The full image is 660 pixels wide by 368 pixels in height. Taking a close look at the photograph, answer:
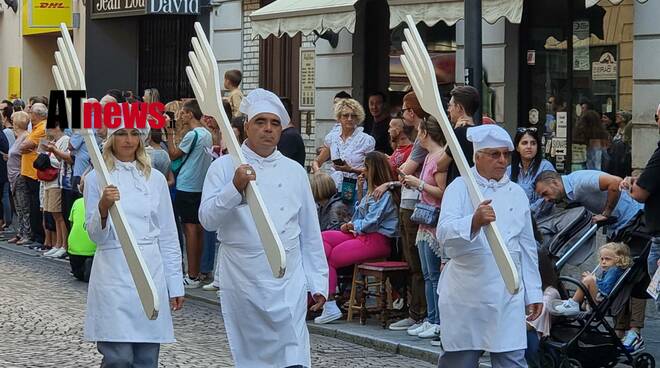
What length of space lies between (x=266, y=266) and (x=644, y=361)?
3723 mm

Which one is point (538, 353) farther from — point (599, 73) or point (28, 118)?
point (28, 118)

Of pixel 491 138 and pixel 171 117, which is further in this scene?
pixel 171 117

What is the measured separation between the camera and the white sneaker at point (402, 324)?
12008mm

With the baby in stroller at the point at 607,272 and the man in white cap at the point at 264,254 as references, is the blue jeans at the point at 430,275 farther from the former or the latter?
the man in white cap at the point at 264,254

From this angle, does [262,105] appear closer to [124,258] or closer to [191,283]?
[124,258]

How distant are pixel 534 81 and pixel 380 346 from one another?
6469mm

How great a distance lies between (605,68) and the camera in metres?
15.6

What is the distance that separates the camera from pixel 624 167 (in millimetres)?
15031

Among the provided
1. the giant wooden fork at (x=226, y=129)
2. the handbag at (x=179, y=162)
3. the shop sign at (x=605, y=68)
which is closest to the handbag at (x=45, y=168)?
the handbag at (x=179, y=162)

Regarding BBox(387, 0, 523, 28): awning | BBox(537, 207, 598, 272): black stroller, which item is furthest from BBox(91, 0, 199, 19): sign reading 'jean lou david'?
BBox(537, 207, 598, 272): black stroller

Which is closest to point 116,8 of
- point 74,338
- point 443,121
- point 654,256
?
point 74,338

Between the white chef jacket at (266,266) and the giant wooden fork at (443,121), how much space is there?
787mm

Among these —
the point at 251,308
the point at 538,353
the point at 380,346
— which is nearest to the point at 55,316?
the point at 380,346

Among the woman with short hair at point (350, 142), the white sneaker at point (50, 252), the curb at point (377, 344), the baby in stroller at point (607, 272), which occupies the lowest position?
the curb at point (377, 344)
